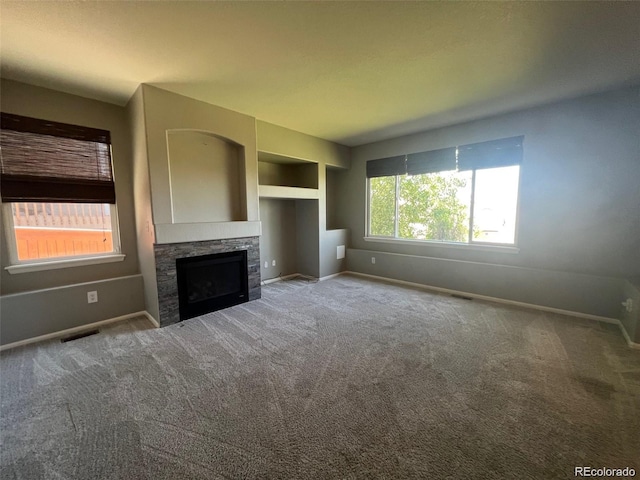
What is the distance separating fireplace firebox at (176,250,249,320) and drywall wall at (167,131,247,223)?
1.85 ft

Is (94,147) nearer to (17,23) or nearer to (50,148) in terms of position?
(50,148)

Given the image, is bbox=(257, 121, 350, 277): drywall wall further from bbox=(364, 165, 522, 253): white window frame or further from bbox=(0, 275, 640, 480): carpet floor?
bbox=(0, 275, 640, 480): carpet floor

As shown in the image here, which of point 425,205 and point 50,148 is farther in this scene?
point 425,205


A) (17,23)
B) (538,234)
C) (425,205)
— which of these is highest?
(17,23)

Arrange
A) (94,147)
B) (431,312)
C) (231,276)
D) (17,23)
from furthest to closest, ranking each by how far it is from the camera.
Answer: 1. (231,276)
2. (431,312)
3. (94,147)
4. (17,23)

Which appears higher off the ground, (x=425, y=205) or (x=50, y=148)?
(x=50, y=148)

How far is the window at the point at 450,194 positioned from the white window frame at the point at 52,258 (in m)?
4.29

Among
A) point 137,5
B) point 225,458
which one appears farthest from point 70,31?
point 225,458

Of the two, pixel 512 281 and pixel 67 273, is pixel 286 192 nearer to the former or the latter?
pixel 67 273

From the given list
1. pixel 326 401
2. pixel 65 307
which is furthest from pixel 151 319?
pixel 326 401

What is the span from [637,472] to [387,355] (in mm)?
1509

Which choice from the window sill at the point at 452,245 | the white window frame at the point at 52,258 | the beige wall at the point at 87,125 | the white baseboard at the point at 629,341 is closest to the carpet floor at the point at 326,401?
the white baseboard at the point at 629,341

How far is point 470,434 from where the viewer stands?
5.19ft

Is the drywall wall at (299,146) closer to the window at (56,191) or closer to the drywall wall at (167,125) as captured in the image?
the drywall wall at (167,125)
